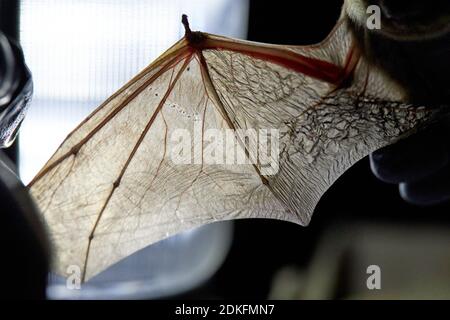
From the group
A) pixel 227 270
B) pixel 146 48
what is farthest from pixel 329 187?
pixel 146 48

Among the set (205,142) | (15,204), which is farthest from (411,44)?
(15,204)

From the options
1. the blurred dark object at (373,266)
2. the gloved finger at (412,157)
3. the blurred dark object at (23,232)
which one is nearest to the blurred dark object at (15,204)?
the blurred dark object at (23,232)

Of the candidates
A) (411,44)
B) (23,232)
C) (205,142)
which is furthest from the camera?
(205,142)

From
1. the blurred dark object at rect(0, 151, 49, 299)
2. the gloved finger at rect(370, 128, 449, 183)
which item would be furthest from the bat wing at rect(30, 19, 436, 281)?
the blurred dark object at rect(0, 151, 49, 299)

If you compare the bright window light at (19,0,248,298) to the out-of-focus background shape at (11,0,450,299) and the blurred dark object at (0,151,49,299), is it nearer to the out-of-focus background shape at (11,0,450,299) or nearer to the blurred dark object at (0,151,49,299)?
the out-of-focus background shape at (11,0,450,299)

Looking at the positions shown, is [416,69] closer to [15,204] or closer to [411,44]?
[411,44]
